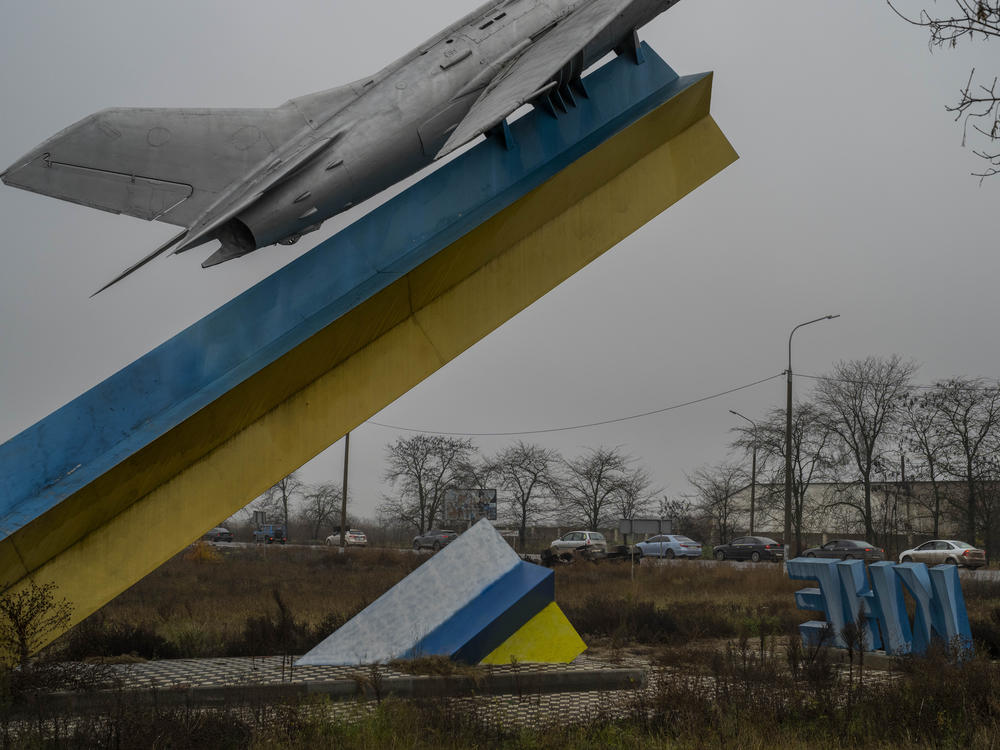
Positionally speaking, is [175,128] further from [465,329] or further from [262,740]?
[262,740]

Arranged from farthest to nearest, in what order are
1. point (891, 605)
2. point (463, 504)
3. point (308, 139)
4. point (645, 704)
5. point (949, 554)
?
point (463, 504), point (949, 554), point (891, 605), point (308, 139), point (645, 704)

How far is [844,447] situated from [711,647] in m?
35.2

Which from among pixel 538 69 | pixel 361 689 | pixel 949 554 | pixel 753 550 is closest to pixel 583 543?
pixel 753 550

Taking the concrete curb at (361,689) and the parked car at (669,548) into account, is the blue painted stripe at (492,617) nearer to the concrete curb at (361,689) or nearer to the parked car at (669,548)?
the concrete curb at (361,689)

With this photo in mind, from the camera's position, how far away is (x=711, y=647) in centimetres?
1253

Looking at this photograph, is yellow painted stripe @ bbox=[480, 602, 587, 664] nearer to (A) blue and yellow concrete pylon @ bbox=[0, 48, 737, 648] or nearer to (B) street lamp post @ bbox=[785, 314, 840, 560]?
(A) blue and yellow concrete pylon @ bbox=[0, 48, 737, 648]

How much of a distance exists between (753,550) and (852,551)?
4921mm

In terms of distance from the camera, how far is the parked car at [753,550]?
35562mm

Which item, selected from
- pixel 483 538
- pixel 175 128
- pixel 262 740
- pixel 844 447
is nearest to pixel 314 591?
pixel 483 538

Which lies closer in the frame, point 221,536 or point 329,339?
point 329,339

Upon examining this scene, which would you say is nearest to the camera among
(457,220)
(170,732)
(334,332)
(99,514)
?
(170,732)

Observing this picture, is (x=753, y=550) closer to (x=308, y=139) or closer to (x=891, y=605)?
(x=891, y=605)

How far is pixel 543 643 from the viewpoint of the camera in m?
10.6

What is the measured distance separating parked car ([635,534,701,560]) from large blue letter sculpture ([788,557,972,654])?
24.2m
